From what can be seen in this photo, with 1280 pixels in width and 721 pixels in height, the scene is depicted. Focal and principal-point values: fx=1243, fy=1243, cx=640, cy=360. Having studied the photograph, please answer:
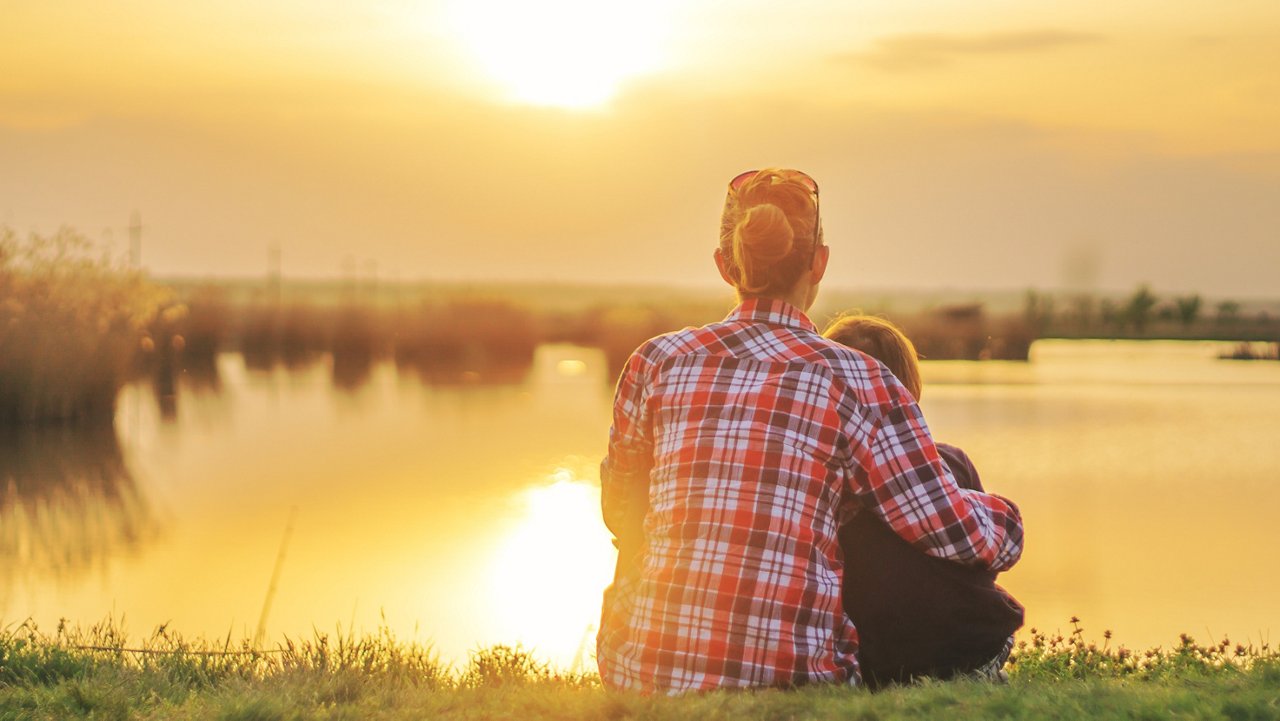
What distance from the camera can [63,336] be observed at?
507 inches

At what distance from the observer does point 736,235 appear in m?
2.45

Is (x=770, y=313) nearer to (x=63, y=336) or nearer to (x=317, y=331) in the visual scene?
(x=63, y=336)

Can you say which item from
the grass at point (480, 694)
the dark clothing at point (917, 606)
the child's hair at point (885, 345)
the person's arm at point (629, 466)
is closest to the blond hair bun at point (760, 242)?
the person's arm at point (629, 466)

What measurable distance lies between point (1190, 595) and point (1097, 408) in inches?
434

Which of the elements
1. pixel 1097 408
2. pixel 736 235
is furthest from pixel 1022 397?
pixel 736 235

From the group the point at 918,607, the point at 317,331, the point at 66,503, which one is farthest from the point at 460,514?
the point at 317,331

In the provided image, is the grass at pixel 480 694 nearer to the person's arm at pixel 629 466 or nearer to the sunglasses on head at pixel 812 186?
the person's arm at pixel 629 466

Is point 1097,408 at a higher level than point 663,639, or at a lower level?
lower

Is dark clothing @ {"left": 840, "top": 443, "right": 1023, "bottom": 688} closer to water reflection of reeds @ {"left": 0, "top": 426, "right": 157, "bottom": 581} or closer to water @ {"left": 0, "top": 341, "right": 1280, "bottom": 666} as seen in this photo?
water @ {"left": 0, "top": 341, "right": 1280, "bottom": 666}

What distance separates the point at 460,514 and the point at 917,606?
25.6 ft

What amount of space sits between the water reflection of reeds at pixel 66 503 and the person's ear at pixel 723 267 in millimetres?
6485

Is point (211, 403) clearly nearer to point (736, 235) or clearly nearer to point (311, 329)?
point (311, 329)

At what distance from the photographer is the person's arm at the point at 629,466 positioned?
2.47 metres

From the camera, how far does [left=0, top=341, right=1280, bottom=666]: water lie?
23.0 ft
